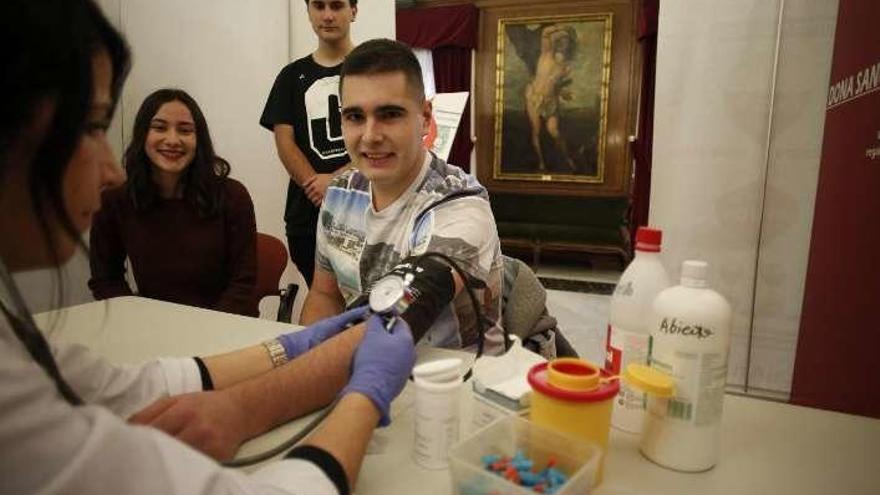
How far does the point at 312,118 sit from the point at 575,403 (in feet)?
6.15

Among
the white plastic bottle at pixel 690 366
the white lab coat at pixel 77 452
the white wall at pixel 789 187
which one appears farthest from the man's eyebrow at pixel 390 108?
the white wall at pixel 789 187

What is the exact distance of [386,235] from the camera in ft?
4.54

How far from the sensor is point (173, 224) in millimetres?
1957

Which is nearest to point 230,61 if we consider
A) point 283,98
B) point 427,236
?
point 283,98

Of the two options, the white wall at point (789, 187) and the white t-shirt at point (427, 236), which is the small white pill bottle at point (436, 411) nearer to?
the white t-shirt at point (427, 236)

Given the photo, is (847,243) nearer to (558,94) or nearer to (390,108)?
(390,108)

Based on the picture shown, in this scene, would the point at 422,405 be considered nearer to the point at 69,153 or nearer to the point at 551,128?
the point at 69,153

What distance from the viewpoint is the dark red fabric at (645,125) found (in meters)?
4.73

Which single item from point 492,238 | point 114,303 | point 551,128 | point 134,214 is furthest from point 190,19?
point 551,128

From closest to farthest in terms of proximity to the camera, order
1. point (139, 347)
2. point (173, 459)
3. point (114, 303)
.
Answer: point (173, 459) → point (139, 347) → point (114, 303)

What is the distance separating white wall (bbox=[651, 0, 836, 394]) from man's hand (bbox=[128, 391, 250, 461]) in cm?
188

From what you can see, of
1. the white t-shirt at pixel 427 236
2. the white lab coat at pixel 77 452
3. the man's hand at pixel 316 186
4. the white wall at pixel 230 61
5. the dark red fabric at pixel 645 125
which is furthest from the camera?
the dark red fabric at pixel 645 125

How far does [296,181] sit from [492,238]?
1.24m

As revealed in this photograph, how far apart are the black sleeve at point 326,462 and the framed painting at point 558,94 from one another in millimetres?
5435
